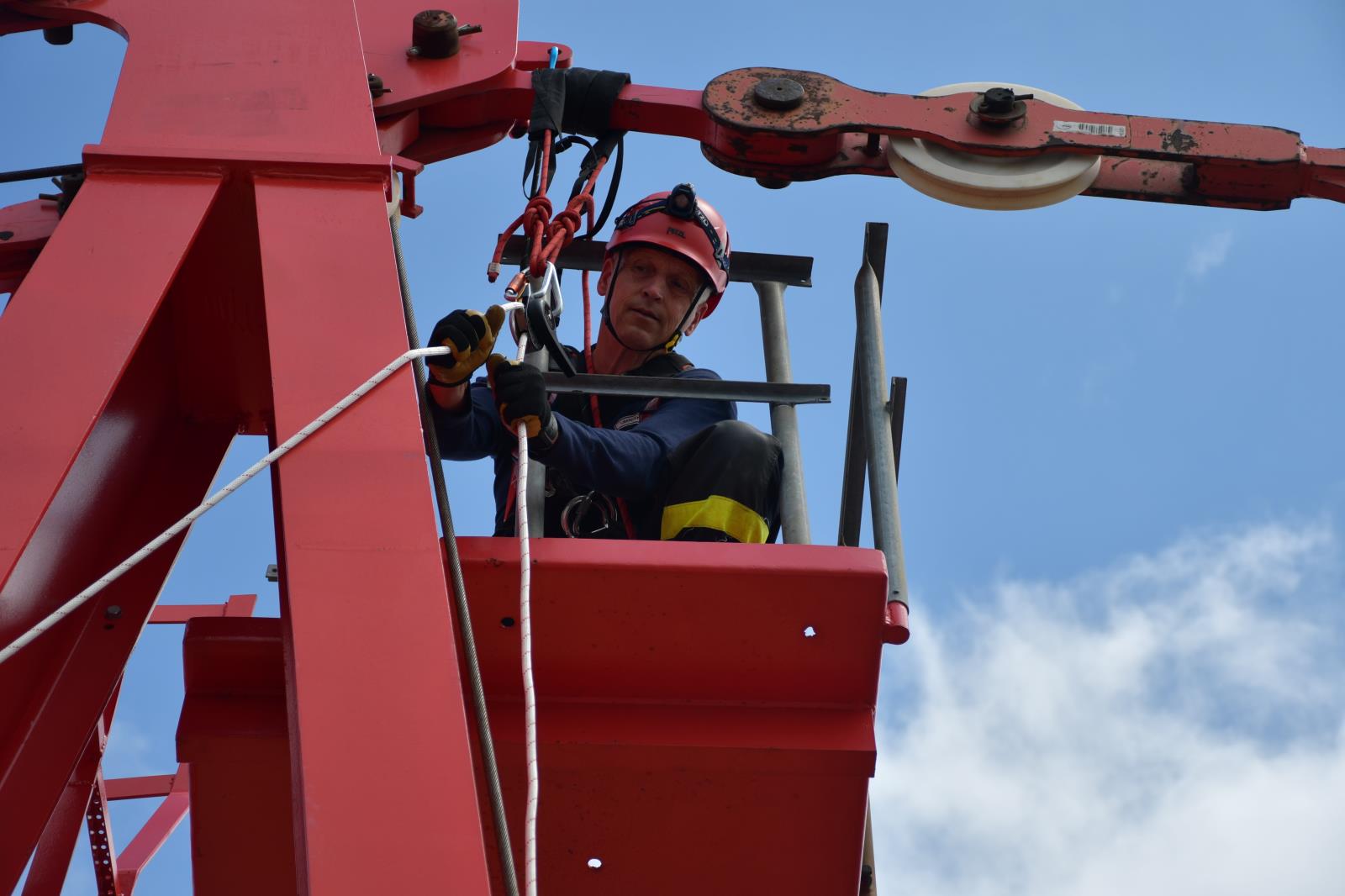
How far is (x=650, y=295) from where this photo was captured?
17.6 feet

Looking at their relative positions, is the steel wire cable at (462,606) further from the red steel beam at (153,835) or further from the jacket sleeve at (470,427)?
the red steel beam at (153,835)

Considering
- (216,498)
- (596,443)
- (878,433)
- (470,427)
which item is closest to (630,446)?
(596,443)

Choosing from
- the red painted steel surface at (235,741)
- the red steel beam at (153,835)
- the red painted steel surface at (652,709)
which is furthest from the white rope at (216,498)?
the red steel beam at (153,835)

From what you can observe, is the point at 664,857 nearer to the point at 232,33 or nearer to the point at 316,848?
the point at 316,848

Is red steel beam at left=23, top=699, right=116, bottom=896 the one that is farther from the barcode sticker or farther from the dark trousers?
the barcode sticker

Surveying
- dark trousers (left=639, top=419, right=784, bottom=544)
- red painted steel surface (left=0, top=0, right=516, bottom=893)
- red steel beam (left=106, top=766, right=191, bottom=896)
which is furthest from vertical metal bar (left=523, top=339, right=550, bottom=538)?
red steel beam (left=106, top=766, right=191, bottom=896)

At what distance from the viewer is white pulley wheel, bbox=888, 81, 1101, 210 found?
466 centimetres

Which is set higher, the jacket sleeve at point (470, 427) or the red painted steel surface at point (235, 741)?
the jacket sleeve at point (470, 427)

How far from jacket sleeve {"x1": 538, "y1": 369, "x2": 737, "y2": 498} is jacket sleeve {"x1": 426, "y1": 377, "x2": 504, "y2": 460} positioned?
0.22 meters

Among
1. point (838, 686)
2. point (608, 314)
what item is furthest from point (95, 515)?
point (608, 314)

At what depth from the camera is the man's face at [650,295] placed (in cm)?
536

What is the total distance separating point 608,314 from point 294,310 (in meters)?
2.39

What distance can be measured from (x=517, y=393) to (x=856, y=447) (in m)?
1.87

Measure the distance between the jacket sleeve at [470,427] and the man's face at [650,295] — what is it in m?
0.86
